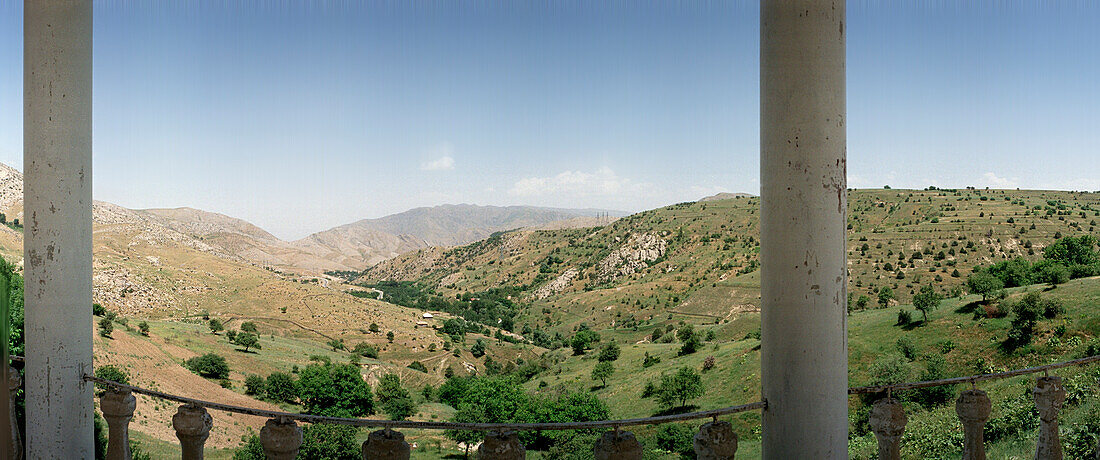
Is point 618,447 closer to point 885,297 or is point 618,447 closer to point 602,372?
point 602,372

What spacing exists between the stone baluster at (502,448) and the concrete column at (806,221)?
956 mm

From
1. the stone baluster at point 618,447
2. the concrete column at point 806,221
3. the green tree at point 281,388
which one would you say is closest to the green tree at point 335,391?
the green tree at point 281,388

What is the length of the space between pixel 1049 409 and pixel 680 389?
3710cm

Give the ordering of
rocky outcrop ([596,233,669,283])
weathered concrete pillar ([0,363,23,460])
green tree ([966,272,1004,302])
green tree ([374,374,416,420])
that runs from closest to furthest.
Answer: weathered concrete pillar ([0,363,23,460]) → green tree ([966,272,1004,302]) → green tree ([374,374,416,420]) → rocky outcrop ([596,233,669,283])

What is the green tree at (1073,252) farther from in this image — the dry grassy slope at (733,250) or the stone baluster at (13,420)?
the stone baluster at (13,420)

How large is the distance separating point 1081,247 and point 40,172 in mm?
64514

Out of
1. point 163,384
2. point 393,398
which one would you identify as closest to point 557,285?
point 393,398

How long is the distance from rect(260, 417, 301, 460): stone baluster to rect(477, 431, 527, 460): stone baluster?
735 millimetres

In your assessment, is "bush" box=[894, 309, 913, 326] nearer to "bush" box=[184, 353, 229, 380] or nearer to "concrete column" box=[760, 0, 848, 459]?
"concrete column" box=[760, 0, 848, 459]

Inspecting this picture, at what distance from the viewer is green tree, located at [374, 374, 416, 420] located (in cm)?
4228

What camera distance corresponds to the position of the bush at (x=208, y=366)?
4069 centimetres

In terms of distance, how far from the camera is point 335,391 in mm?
42000

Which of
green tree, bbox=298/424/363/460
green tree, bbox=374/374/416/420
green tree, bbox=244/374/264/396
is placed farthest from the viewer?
green tree, bbox=374/374/416/420

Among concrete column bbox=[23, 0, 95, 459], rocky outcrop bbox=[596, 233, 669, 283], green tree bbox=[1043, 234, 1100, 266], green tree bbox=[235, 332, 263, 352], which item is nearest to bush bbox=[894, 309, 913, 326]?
green tree bbox=[1043, 234, 1100, 266]
